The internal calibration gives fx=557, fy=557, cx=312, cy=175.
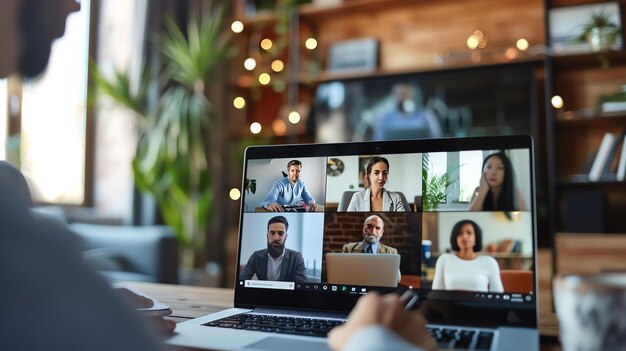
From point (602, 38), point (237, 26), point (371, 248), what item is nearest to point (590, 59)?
point (602, 38)

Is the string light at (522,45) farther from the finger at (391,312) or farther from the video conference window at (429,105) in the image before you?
the finger at (391,312)

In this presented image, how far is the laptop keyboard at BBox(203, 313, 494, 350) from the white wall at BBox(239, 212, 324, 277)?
0.11 meters

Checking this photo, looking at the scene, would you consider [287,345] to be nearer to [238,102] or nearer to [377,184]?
[377,184]

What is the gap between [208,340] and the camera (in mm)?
727

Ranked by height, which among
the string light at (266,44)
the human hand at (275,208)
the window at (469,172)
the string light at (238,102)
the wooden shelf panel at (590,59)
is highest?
the string light at (266,44)

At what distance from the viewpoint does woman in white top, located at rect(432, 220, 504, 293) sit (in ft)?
2.74

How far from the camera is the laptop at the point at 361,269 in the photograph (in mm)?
893

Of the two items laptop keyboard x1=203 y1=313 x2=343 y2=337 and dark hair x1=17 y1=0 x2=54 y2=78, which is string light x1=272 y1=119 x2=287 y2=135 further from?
dark hair x1=17 y1=0 x2=54 y2=78

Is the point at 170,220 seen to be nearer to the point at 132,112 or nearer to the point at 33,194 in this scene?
the point at 132,112

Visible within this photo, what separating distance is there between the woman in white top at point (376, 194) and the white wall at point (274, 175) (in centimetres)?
7

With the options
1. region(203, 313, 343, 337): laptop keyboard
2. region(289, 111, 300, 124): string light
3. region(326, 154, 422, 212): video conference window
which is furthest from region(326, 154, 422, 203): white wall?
region(289, 111, 300, 124): string light

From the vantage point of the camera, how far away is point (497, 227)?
0.85 meters

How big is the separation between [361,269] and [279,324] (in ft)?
0.54

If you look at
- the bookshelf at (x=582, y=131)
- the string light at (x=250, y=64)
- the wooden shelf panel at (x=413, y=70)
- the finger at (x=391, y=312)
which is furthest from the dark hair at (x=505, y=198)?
the string light at (x=250, y=64)
